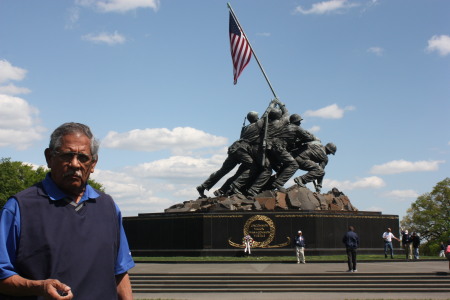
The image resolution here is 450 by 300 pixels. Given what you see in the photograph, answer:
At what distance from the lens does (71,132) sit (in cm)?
274

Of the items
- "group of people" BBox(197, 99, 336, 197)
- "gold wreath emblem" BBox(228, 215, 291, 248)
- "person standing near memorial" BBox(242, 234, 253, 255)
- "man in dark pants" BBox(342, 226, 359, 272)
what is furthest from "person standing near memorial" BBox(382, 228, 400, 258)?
"man in dark pants" BBox(342, 226, 359, 272)

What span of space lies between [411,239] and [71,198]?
19.7m

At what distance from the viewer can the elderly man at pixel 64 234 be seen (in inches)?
96.1

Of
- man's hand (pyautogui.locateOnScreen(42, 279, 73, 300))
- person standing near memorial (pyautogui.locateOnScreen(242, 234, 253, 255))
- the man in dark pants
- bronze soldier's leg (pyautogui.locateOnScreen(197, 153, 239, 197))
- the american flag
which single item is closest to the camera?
man's hand (pyautogui.locateOnScreen(42, 279, 73, 300))

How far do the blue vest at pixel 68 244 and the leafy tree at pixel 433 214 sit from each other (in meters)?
49.1

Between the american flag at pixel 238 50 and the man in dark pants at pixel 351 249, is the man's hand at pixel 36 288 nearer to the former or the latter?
the man in dark pants at pixel 351 249

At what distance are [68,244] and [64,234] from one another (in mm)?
50

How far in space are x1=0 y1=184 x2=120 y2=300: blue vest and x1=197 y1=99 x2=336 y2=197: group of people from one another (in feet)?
68.9

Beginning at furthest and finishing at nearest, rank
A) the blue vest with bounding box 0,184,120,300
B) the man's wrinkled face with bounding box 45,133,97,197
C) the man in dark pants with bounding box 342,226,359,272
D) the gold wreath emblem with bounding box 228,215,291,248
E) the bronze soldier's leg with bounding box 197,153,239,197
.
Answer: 1. the bronze soldier's leg with bounding box 197,153,239,197
2. the gold wreath emblem with bounding box 228,215,291,248
3. the man in dark pants with bounding box 342,226,359,272
4. the man's wrinkled face with bounding box 45,133,97,197
5. the blue vest with bounding box 0,184,120,300

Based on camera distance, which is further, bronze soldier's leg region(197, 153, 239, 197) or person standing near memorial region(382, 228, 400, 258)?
bronze soldier's leg region(197, 153, 239, 197)

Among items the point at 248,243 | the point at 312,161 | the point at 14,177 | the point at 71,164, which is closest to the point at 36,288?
the point at 71,164

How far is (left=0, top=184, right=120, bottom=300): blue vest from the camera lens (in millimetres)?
2473

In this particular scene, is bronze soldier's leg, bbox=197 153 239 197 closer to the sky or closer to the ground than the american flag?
closer to the ground

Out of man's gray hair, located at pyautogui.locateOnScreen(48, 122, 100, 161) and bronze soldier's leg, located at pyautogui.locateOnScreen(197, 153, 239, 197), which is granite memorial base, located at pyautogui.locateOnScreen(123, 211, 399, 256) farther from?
man's gray hair, located at pyautogui.locateOnScreen(48, 122, 100, 161)
